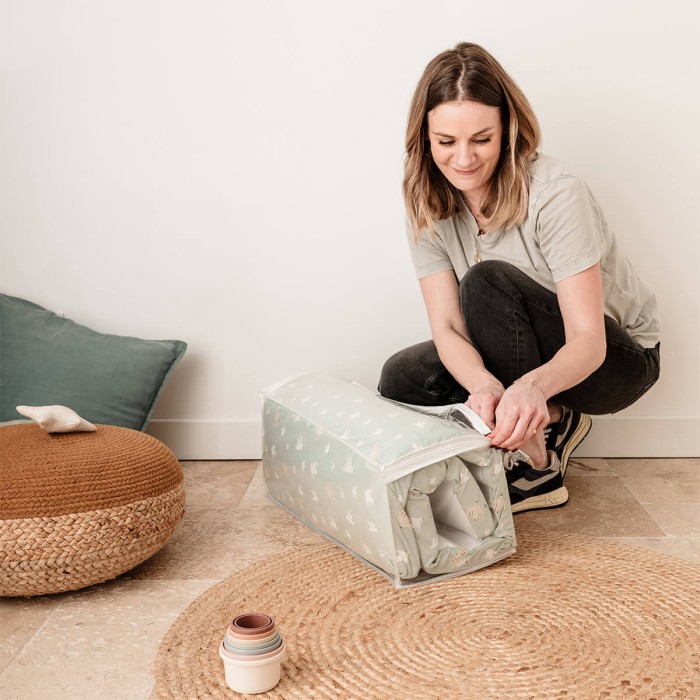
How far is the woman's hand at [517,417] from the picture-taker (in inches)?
59.8

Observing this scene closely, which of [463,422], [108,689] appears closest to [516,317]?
[463,422]

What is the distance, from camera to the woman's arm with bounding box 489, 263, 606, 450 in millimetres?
1524

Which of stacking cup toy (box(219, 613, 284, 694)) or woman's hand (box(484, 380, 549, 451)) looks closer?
stacking cup toy (box(219, 613, 284, 694))

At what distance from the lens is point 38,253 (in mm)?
A: 2285

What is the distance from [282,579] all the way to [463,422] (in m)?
0.43

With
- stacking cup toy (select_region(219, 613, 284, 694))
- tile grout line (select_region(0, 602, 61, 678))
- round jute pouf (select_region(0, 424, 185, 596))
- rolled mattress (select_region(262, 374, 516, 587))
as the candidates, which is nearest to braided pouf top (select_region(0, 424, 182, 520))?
round jute pouf (select_region(0, 424, 185, 596))

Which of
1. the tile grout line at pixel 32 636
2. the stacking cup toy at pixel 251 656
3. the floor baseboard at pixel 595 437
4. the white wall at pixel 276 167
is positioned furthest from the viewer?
the floor baseboard at pixel 595 437

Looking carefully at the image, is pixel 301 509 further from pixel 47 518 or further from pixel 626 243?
pixel 626 243

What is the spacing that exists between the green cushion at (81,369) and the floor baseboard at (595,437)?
0.17 meters

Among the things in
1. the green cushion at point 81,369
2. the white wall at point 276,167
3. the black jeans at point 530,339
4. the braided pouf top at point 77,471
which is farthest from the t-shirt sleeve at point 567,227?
the green cushion at point 81,369

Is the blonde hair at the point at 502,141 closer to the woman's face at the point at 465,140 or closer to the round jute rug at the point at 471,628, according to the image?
the woman's face at the point at 465,140

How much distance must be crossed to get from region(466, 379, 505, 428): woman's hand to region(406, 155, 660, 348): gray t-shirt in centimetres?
25

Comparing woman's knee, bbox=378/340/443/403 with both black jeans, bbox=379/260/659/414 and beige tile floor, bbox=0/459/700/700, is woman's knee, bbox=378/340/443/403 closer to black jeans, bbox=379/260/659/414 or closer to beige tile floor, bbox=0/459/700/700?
black jeans, bbox=379/260/659/414

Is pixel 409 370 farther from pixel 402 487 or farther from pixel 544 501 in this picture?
pixel 402 487
